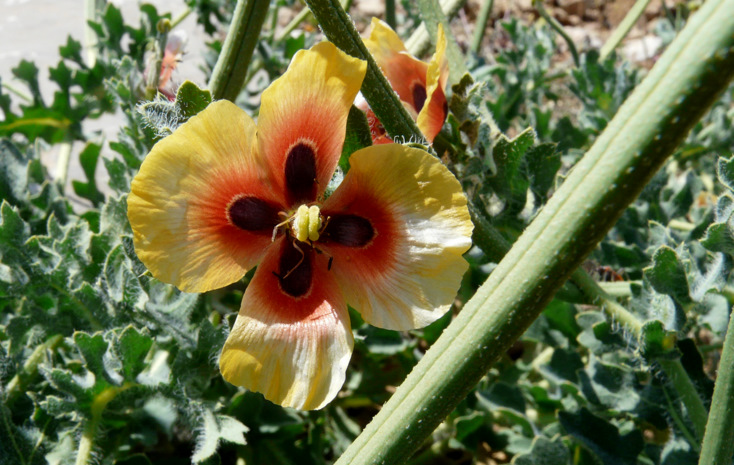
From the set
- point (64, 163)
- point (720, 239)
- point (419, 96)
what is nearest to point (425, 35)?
point (419, 96)

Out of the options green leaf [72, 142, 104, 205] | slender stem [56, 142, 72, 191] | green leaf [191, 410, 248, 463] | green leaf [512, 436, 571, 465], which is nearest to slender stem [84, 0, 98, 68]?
slender stem [56, 142, 72, 191]

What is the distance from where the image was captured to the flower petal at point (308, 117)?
0.80m

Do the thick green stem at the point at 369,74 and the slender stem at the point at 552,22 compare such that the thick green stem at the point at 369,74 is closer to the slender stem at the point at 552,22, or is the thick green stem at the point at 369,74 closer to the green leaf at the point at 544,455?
the green leaf at the point at 544,455

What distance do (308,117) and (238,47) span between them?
233mm

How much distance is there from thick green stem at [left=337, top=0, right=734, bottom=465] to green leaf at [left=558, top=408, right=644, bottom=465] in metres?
0.82

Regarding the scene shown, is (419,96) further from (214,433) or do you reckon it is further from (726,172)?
(214,433)

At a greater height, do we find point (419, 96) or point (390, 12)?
point (419, 96)

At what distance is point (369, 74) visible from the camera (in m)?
0.90

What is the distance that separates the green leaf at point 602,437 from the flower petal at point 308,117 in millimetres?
750

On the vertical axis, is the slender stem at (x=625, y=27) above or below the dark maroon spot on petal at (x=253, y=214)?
below

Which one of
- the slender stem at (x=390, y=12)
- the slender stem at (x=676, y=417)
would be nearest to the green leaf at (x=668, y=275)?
the slender stem at (x=676, y=417)

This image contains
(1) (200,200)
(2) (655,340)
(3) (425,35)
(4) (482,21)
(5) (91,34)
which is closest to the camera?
(1) (200,200)

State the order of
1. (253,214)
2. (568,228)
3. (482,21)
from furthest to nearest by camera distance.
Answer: (482,21)
(253,214)
(568,228)

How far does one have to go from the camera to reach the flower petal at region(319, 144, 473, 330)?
0.82 meters
